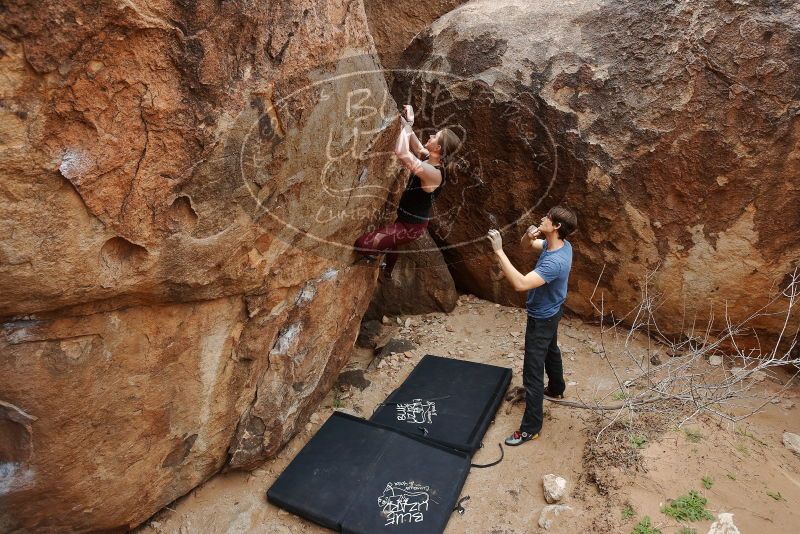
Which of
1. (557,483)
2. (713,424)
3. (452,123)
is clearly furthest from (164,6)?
(713,424)

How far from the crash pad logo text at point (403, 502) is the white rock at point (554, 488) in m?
0.64

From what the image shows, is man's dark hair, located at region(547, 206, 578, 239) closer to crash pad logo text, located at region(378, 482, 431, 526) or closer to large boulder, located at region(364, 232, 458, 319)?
crash pad logo text, located at region(378, 482, 431, 526)

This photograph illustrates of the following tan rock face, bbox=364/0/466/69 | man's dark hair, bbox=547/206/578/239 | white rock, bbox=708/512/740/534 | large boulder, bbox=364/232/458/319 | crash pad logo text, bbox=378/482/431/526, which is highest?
tan rock face, bbox=364/0/466/69

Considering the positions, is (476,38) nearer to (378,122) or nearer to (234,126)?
Answer: (378,122)

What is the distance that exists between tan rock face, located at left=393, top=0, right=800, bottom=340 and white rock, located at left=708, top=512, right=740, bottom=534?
1866 mm

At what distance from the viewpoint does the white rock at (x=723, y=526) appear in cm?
254

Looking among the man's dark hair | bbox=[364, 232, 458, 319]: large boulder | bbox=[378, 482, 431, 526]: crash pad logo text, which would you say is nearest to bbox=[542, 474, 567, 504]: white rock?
bbox=[378, 482, 431, 526]: crash pad logo text

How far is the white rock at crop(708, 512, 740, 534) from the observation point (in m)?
2.54

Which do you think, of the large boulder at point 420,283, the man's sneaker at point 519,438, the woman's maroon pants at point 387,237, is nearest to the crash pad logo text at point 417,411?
the man's sneaker at point 519,438

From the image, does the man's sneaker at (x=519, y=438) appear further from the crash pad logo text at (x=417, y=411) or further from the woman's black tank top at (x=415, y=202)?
the woman's black tank top at (x=415, y=202)

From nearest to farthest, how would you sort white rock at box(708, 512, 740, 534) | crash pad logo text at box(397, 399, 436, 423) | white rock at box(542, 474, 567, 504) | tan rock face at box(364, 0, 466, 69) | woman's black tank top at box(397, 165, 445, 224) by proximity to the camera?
white rock at box(708, 512, 740, 534), white rock at box(542, 474, 567, 504), woman's black tank top at box(397, 165, 445, 224), crash pad logo text at box(397, 399, 436, 423), tan rock face at box(364, 0, 466, 69)

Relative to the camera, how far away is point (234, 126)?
7.91 ft

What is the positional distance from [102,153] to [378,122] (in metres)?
1.61

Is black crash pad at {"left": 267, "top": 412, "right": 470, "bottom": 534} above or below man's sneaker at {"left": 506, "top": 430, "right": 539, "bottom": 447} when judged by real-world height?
above
